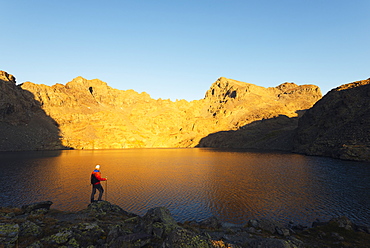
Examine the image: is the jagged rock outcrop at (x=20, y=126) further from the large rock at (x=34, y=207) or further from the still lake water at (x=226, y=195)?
the large rock at (x=34, y=207)

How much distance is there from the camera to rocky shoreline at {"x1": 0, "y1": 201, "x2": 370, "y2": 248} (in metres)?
9.96

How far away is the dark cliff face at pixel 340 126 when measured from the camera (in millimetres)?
69500

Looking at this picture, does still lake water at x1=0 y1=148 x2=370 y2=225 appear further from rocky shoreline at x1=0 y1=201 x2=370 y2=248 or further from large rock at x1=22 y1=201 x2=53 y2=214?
large rock at x1=22 y1=201 x2=53 y2=214

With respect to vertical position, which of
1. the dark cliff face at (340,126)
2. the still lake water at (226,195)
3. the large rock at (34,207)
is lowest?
the still lake water at (226,195)

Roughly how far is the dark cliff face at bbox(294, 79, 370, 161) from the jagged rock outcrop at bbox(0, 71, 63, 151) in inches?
7710

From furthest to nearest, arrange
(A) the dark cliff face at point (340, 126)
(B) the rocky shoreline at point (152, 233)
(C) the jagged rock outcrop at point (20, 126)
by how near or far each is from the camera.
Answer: (C) the jagged rock outcrop at point (20, 126) → (A) the dark cliff face at point (340, 126) → (B) the rocky shoreline at point (152, 233)

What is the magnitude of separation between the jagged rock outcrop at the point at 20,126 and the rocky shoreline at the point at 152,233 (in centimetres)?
17051

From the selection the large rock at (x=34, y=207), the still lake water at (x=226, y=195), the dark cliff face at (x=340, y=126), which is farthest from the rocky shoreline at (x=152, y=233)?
the dark cliff face at (x=340, y=126)

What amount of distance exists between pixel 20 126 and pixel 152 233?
21372cm

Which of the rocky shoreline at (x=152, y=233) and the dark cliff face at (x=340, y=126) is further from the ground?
the dark cliff face at (x=340, y=126)

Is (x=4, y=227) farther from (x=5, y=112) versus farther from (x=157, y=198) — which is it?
(x=5, y=112)

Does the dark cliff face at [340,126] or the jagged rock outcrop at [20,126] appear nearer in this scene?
the dark cliff face at [340,126]

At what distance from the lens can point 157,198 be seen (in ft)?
97.9

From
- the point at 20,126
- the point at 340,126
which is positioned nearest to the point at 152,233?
the point at 340,126
